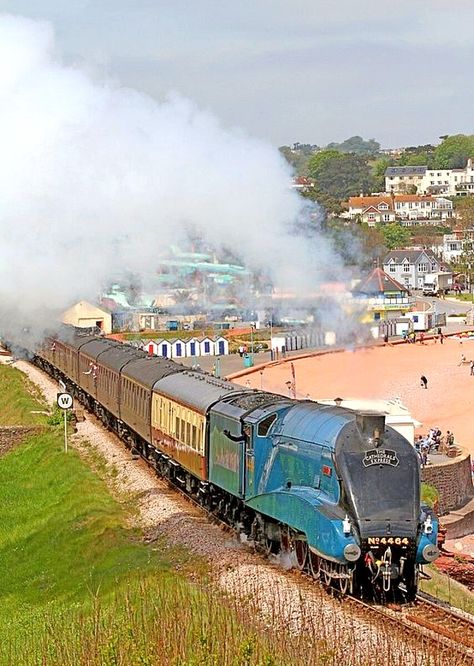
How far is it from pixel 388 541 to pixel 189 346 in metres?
69.5

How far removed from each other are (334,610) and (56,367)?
157ft

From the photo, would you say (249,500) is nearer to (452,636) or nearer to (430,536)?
(430,536)

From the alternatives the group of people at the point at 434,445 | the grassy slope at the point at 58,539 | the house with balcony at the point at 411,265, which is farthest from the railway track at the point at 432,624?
the house with balcony at the point at 411,265

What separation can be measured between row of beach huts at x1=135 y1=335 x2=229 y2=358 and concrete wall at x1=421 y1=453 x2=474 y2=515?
118 ft

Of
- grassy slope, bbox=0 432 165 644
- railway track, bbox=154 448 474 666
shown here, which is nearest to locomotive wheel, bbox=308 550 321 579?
railway track, bbox=154 448 474 666

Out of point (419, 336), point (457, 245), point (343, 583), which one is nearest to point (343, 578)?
point (343, 583)

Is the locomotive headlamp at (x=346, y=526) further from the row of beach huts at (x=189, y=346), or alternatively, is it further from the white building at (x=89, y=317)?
the row of beach huts at (x=189, y=346)

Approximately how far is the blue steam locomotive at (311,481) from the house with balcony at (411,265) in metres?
123

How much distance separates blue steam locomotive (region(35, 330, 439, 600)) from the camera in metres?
19.3

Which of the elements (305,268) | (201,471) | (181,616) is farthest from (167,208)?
(181,616)

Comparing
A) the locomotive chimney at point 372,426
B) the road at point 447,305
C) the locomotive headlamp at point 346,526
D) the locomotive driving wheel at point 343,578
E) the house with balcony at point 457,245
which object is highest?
the house with balcony at point 457,245

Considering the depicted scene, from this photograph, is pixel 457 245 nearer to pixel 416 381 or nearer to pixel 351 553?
pixel 416 381

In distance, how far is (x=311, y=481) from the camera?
2109cm

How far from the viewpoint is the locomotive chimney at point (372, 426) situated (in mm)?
20016
